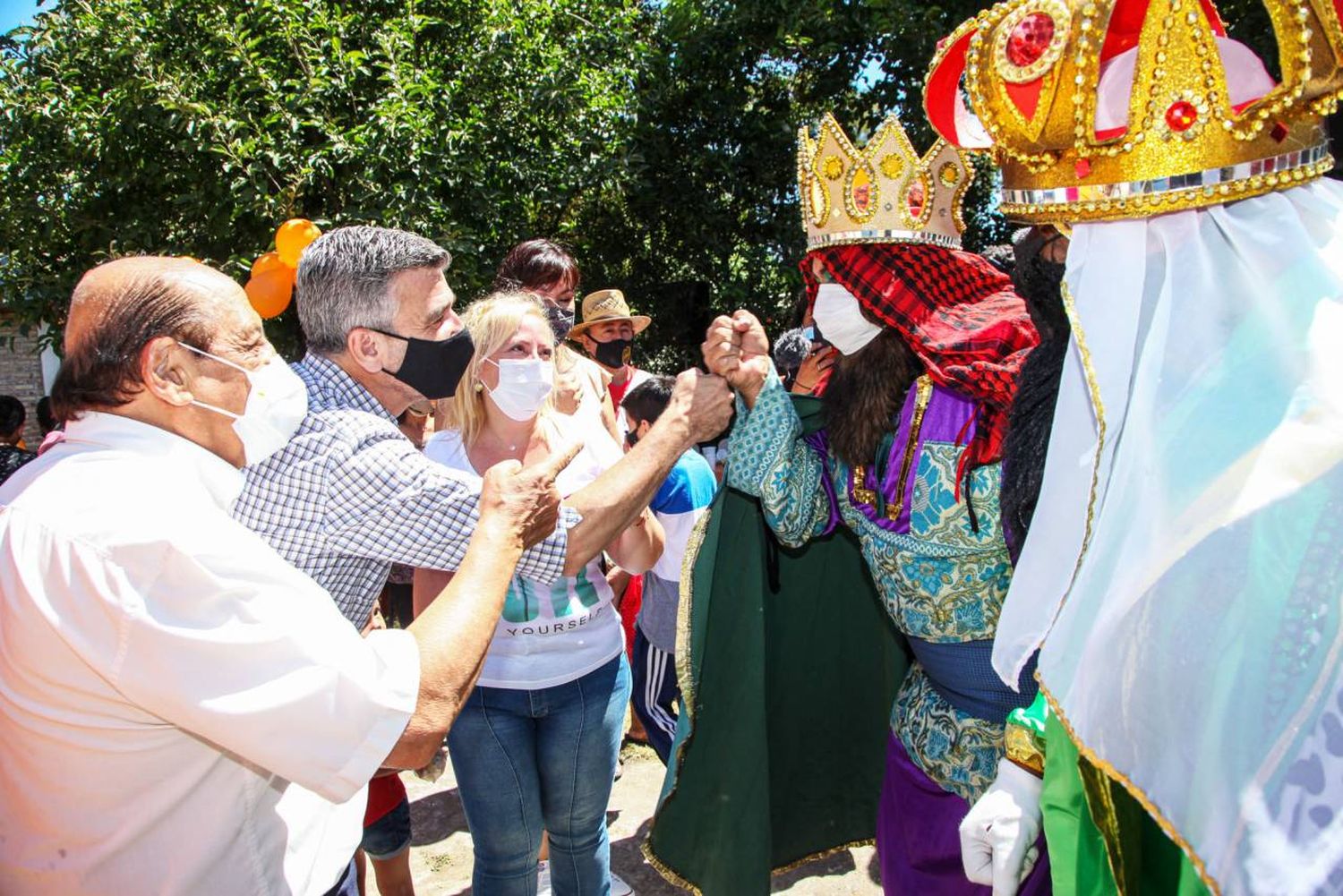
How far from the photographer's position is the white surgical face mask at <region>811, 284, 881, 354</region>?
2.30 m

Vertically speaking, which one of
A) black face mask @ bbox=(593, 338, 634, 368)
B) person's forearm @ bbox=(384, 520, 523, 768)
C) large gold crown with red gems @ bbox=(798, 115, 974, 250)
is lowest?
black face mask @ bbox=(593, 338, 634, 368)

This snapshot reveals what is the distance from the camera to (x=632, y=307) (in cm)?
1130

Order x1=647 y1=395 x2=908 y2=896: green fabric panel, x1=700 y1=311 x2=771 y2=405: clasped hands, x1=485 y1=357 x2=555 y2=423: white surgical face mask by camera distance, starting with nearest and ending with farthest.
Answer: x1=700 y1=311 x2=771 y2=405: clasped hands < x1=647 y1=395 x2=908 y2=896: green fabric panel < x1=485 y1=357 x2=555 y2=423: white surgical face mask

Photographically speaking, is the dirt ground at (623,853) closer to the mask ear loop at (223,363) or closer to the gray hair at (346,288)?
the gray hair at (346,288)

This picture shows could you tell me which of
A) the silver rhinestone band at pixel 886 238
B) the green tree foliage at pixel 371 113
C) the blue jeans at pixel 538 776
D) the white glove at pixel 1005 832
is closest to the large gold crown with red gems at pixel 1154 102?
the silver rhinestone band at pixel 886 238

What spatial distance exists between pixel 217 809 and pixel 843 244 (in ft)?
5.79

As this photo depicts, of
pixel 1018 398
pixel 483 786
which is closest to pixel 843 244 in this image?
pixel 1018 398

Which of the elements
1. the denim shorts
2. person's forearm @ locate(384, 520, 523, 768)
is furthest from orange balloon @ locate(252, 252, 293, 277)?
person's forearm @ locate(384, 520, 523, 768)

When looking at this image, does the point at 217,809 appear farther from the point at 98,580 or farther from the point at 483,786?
the point at 483,786

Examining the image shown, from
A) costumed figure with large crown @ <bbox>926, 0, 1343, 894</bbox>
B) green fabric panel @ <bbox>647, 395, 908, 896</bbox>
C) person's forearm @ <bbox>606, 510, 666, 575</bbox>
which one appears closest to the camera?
costumed figure with large crown @ <bbox>926, 0, 1343, 894</bbox>

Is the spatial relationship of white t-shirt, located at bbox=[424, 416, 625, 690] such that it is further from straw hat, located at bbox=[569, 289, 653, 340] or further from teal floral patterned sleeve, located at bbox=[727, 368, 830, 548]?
straw hat, located at bbox=[569, 289, 653, 340]

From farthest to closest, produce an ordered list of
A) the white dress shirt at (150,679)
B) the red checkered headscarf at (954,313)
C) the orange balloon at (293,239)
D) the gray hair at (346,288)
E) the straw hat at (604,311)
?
the straw hat at (604,311), the orange balloon at (293,239), the gray hair at (346,288), the red checkered headscarf at (954,313), the white dress shirt at (150,679)

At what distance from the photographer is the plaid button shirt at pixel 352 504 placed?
184cm

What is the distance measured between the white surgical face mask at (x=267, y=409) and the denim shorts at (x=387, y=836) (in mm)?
1647
